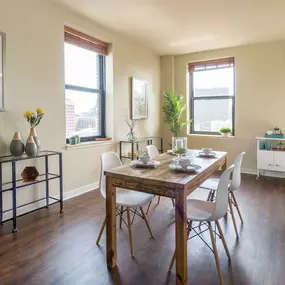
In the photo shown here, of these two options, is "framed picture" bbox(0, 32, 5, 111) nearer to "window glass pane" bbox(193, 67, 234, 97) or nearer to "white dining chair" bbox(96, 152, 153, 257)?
"white dining chair" bbox(96, 152, 153, 257)

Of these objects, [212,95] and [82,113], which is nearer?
[82,113]

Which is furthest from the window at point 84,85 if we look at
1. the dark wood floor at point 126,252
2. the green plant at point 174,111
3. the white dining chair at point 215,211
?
the white dining chair at point 215,211

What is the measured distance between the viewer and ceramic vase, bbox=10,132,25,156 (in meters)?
2.72

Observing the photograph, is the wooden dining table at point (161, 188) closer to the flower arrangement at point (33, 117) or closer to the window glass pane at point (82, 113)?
the flower arrangement at point (33, 117)

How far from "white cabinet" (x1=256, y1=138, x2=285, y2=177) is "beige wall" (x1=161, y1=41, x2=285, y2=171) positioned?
1.43ft

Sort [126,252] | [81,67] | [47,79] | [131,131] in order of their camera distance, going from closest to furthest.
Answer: [126,252]
[47,79]
[81,67]
[131,131]

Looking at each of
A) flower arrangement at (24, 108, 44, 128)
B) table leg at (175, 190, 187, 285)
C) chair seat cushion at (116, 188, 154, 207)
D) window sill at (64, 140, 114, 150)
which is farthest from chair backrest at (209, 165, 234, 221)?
window sill at (64, 140, 114, 150)

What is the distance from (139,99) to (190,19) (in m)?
1.86

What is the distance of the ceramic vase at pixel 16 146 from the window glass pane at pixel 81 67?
134cm

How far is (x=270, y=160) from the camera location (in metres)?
4.74

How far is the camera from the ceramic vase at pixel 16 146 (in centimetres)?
272

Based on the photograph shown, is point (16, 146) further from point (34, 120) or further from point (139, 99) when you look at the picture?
point (139, 99)

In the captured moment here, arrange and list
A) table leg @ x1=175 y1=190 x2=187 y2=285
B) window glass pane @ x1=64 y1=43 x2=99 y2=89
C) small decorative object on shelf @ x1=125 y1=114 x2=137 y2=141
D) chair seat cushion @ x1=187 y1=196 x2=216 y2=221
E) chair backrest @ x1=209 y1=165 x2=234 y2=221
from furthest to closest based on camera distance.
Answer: small decorative object on shelf @ x1=125 y1=114 x2=137 y2=141, window glass pane @ x1=64 y1=43 x2=99 y2=89, chair seat cushion @ x1=187 y1=196 x2=216 y2=221, chair backrest @ x1=209 y1=165 x2=234 y2=221, table leg @ x1=175 y1=190 x2=187 y2=285

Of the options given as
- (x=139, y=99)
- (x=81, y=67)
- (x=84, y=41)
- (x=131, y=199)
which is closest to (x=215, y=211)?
(x=131, y=199)
